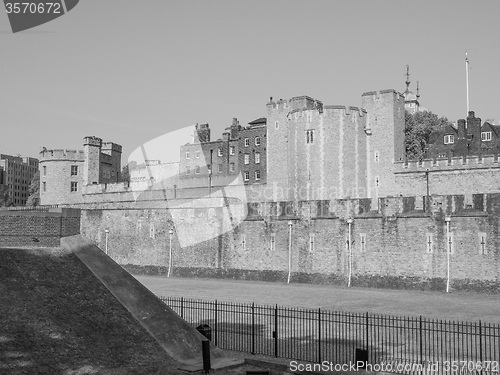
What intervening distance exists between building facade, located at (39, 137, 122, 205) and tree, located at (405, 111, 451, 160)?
3875 centimetres

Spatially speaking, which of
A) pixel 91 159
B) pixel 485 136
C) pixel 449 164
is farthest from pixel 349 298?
pixel 91 159

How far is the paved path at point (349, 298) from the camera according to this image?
25.0 meters

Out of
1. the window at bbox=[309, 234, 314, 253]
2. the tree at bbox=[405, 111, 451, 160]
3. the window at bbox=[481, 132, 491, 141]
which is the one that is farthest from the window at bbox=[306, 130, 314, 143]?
the window at bbox=[481, 132, 491, 141]

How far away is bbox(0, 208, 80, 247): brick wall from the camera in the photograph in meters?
16.9

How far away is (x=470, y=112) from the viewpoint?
68.5 metres

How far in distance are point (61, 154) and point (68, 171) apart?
2208 mm

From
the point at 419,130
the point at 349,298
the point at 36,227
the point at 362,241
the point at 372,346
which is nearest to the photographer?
the point at 36,227

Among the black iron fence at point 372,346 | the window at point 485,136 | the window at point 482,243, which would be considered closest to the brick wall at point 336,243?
the window at point 482,243

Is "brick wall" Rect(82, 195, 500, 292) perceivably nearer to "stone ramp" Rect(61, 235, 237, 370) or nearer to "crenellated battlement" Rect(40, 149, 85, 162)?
"stone ramp" Rect(61, 235, 237, 370)

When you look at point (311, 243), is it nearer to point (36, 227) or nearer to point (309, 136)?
point (309, 136)

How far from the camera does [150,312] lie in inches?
651

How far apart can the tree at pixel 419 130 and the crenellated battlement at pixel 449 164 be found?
17.4 metres

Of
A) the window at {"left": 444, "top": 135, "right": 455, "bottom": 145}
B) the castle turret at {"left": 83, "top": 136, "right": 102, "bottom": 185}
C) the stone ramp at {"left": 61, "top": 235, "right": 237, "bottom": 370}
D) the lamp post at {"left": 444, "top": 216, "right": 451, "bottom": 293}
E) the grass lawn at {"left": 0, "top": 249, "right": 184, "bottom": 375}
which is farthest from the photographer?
the castle turret at {"left": 83, "top": 136, "right": 102, "bottom": 185}

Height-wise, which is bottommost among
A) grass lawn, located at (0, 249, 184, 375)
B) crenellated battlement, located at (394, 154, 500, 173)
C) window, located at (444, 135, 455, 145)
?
grass lawn, located at (0, 249, 184, 375)
